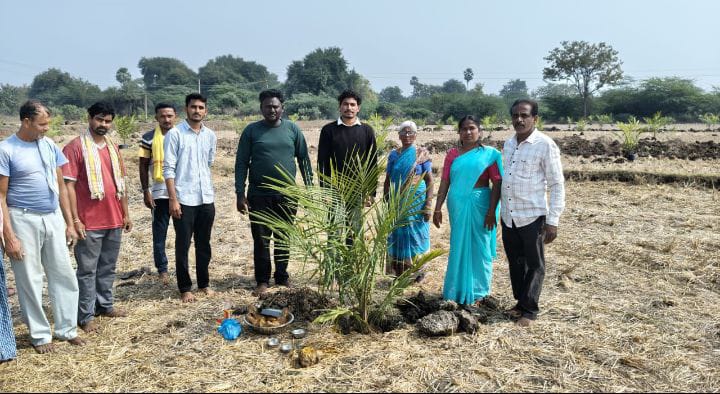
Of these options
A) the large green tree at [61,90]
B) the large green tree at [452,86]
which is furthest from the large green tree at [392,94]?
the large green tree at [61,90]

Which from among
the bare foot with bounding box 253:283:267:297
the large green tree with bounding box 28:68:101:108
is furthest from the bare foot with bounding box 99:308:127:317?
the large green tree with bounding box 28:68:101:108

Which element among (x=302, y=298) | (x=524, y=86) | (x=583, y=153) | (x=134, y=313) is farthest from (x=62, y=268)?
(x=524, y=86)

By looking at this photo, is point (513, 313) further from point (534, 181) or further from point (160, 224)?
point (160, 224)

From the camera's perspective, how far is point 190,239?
4363mm

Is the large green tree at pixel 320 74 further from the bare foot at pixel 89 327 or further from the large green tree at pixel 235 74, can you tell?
the bare foot at pixel 89 327

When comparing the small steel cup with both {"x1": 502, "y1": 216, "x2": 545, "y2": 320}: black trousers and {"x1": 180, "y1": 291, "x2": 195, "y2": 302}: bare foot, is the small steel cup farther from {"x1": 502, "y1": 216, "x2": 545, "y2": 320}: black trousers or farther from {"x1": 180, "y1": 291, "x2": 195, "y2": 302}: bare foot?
{"x1": 502, "y1": 216, "x2": 545, "y2": 320}: black trousers

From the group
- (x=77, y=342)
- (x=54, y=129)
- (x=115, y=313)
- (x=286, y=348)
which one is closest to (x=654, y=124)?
(x=286, y=348)

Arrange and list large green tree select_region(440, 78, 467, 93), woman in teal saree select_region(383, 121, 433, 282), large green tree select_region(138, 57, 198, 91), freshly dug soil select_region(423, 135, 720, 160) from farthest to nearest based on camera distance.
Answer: large green tree select_region(440, 78, 467, 93) < large green tree select_region(138, 57, 198, 91) < freshly dug soil select_region(423, 135, 720, 160) < woman in teal saree select_region(383, 121, 433, 282)

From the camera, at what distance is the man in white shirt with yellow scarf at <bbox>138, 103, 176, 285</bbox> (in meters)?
4.46

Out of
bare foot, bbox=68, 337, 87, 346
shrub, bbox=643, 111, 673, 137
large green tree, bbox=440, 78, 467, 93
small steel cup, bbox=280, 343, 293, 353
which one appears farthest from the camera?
large green tree, bbox=440, 78, 467, 93

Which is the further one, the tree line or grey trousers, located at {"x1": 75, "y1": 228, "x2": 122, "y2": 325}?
the tree line

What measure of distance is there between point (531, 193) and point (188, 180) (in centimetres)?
275

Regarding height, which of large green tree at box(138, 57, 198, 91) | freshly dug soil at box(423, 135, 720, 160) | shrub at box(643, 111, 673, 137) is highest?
large green tree at box(138, 57, 198, 91)

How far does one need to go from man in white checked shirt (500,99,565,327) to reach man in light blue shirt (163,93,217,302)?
2.50m
